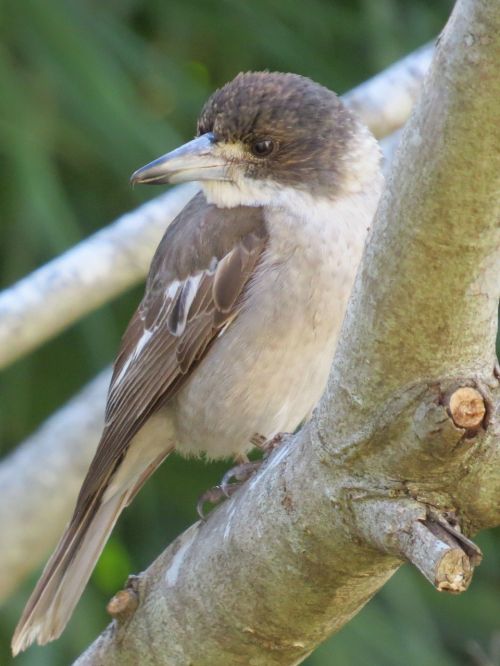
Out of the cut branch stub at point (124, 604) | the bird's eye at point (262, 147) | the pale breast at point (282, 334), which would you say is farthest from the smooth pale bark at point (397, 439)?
the bird's eye at point (262, 147)

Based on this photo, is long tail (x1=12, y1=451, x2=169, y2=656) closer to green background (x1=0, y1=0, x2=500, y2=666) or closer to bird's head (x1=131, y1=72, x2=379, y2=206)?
bird's head (x1=131, y1=72, x2=379, y2=206)

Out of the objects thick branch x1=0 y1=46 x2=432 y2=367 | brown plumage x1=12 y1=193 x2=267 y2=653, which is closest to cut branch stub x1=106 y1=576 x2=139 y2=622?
brown plumage x1=12 y1=193 x2=267 y2=653

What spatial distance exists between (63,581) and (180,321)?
70 cm

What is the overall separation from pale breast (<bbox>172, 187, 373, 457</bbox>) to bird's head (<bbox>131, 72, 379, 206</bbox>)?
11 centimetres

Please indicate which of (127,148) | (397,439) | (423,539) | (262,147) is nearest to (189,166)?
(262,147)

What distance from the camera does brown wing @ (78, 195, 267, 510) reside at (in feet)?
10.5

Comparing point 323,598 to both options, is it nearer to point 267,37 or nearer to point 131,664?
point 131,664

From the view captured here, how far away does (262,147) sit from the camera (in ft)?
10.8

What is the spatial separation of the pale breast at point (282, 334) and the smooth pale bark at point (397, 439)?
0.75 m

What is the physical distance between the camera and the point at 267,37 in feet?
15.0

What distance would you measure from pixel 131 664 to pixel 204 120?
56.4 inches

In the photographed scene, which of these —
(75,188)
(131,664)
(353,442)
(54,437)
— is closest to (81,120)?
(75,188)

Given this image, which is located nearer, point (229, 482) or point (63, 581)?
point (229, 482)

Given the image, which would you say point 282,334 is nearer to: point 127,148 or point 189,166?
point 189,166
